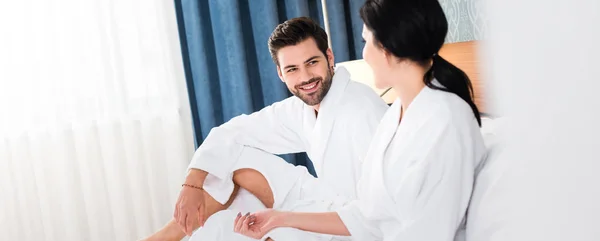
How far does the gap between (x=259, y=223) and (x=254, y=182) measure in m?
0.60

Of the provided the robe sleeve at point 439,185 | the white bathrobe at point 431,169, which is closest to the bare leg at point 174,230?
the white bathrobe at point 431,169

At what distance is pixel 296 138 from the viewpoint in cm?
212

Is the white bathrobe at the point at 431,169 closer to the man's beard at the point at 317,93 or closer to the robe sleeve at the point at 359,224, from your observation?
the robe sleeve at the point at 359,224

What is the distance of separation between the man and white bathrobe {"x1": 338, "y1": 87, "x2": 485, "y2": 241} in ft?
1.81

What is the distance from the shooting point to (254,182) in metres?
1.99

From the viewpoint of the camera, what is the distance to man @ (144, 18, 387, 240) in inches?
70.4

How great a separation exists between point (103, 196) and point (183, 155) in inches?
17.3

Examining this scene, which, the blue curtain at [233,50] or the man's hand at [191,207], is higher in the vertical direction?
the blue curtain at [233,50]

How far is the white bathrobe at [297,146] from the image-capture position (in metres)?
1.76

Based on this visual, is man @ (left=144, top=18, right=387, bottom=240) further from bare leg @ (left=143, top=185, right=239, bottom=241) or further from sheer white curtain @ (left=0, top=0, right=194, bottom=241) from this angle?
sheer white curtain @ (left=0, top=0, right=194, bottom=241)

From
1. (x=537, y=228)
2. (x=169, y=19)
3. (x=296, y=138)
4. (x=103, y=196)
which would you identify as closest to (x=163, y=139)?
(x=103, y=196)

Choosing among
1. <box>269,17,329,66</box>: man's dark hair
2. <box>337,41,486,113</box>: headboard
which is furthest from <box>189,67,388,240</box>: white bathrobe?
<box>337,41,486,113</box>: headboard

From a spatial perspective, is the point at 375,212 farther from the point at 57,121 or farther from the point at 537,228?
the point at 57,121

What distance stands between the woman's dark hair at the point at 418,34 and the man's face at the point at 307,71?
29.9 inches
